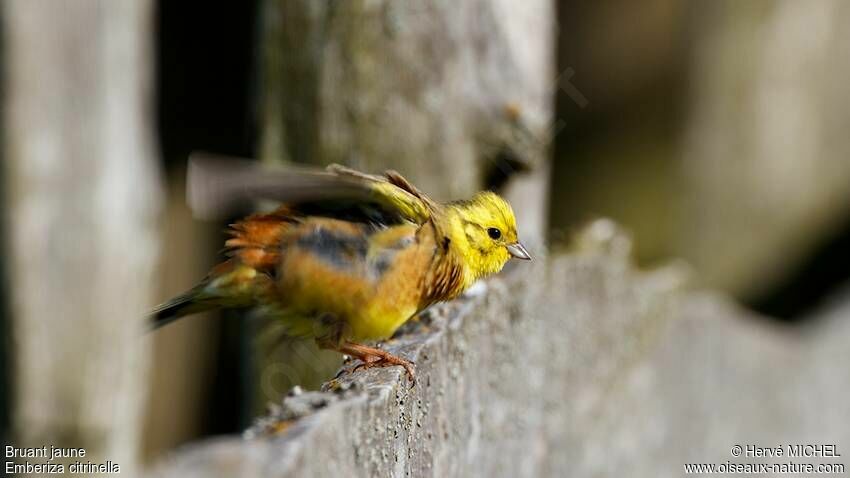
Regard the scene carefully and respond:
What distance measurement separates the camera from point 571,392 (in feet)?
15.2

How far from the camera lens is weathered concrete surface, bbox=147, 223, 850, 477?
8.08 ft

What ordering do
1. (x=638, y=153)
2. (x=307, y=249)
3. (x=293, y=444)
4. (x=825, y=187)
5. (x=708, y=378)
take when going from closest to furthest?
(x=293, y=444)
(x=307, y=249)
(x=708, y=378)
(x=638, y=153)
(x=825, y=187)

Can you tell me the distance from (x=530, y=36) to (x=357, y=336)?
1.55 meters

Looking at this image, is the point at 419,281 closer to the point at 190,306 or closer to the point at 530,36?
the point at 190,306

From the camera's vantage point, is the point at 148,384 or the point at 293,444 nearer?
the point at 293,444

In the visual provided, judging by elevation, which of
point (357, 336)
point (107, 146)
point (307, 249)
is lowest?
point (357, 336)

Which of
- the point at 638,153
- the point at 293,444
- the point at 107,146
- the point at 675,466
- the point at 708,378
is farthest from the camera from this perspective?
the point at 638,153

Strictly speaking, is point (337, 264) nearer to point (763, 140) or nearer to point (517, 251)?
point (517, 251)

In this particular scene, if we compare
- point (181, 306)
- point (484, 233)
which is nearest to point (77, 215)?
point (181, 306)

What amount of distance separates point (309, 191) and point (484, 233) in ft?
2.33

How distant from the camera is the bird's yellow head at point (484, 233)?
3.57 meters

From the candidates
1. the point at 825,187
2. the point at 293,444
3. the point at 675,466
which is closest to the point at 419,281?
the point at 293,444

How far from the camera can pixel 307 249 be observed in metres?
3.20

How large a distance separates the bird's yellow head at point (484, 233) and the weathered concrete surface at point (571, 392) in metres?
0.13
